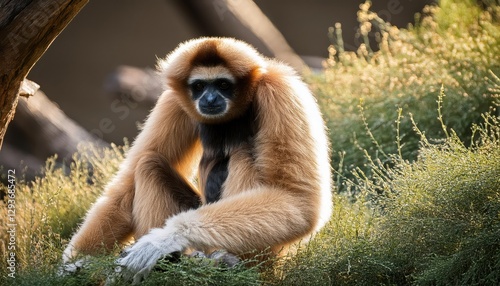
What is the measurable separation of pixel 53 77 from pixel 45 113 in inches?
131

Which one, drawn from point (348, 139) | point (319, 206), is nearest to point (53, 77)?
point (348, 139)

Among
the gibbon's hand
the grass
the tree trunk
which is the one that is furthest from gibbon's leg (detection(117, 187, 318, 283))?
the tree trunk

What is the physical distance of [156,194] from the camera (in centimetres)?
531

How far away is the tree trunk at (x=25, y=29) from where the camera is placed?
470 centimetres

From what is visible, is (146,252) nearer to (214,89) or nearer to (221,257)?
(221,257)

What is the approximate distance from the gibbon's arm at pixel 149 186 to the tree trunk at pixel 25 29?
1089mm

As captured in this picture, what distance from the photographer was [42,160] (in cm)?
972

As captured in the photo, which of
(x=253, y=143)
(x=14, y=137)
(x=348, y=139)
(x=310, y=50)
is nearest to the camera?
(x=253, y=143)

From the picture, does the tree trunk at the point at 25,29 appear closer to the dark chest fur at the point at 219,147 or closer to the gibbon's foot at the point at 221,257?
the dark chest fur at the point at 219,147

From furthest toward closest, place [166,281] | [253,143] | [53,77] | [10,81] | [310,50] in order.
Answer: [310,50], [53,77], [253,143], [10,81], [166,281]

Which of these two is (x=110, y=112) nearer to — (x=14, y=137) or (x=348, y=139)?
(x=14, y=137)

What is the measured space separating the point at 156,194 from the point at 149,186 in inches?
3.1

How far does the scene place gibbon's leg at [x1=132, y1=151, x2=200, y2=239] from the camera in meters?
5.30

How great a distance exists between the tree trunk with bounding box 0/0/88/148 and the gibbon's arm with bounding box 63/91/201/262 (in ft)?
3.57
